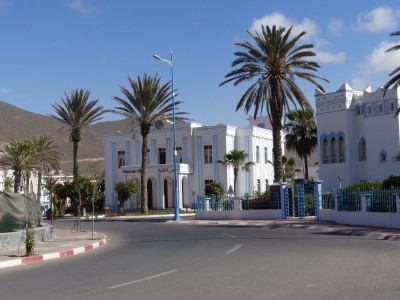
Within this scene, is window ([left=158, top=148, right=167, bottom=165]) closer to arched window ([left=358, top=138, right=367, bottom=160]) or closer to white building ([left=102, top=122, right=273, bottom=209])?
white building ([left=102, top=122, right=273, bottom=209])

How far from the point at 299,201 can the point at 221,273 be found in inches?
927

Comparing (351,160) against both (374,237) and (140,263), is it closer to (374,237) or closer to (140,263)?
(374,237)

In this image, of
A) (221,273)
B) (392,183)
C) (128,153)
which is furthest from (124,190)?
(221,273)

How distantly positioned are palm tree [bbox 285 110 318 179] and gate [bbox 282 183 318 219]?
18.7 meters

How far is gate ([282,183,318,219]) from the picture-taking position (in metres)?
34.4

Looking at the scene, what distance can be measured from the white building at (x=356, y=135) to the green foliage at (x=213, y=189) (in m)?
10.2

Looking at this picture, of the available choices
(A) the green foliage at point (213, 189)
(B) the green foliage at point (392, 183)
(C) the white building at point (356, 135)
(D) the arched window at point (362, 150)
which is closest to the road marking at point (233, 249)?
(B) the green foliage at point (392, 183)

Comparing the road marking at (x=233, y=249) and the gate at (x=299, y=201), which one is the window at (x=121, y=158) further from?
the road marking at (x=233, y=249)

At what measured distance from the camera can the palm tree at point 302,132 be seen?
5428cm

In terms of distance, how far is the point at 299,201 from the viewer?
1363 inches

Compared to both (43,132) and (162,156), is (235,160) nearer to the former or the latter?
(162,156)

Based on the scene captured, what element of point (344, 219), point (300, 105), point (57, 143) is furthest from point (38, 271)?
point (57, 143)

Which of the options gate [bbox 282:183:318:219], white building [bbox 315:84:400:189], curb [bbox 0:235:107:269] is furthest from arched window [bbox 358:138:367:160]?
curb [bbox 0:235:107:269]

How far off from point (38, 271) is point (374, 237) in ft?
42.6
